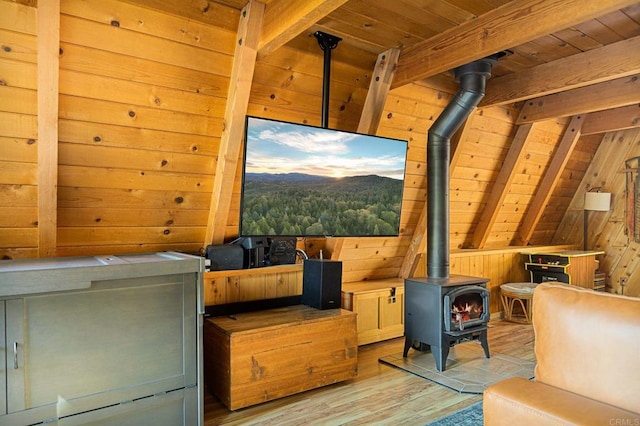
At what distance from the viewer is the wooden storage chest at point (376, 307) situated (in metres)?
3.93

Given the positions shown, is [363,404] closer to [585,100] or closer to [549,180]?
[585,100]

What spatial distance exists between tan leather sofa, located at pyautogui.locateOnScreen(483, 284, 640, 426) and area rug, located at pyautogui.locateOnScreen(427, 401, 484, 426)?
93 centimetres

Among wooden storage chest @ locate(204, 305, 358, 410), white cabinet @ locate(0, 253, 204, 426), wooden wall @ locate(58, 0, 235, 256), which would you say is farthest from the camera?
wooden storage chest @ locate(204, 305, 358, 410)

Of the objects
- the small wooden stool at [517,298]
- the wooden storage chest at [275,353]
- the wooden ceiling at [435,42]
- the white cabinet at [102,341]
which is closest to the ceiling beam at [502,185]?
the small wooden stool at [517,298]

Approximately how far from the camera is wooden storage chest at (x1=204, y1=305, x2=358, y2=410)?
2.71 m

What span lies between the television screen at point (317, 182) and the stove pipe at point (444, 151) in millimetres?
298

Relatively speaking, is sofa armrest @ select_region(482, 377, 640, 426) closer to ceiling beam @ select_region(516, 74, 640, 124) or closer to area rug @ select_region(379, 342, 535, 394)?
area rug @ select_region(379, 342, 535, 394)

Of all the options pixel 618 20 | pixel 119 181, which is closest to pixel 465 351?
pixel 618 20

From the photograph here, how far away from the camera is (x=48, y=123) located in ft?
7.53

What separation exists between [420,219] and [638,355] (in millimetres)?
2926

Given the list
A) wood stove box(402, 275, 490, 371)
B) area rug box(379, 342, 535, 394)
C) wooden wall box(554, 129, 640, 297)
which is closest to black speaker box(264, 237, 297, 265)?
wood stove box(402, 275, 490, 371)

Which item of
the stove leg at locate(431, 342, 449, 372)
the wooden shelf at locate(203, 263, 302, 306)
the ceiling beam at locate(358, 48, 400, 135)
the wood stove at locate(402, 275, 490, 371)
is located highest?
the ceiling beam at locate(358, 48, 400, 135)

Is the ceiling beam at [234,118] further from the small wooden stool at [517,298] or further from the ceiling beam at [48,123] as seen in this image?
the small wooden stool at [517,298]

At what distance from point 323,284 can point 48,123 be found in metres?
2.04
